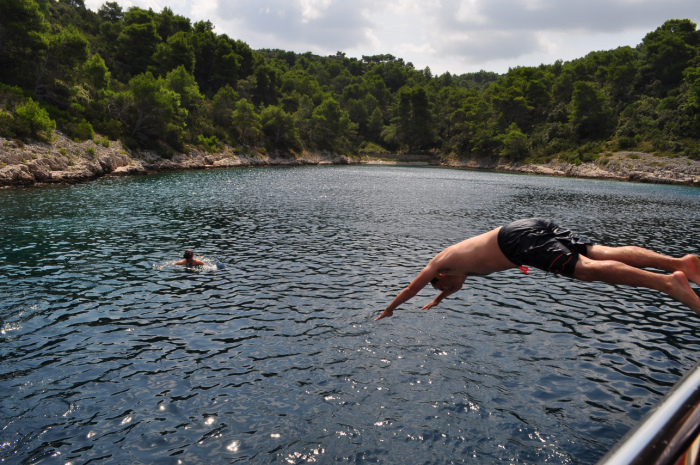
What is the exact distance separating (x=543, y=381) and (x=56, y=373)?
1207 centimetres

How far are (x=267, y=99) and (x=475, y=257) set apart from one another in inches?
5428

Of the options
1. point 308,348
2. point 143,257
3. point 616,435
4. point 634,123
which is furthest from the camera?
point 634,123

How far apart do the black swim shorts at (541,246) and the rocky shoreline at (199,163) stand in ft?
155

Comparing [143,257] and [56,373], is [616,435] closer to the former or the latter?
[56,373]

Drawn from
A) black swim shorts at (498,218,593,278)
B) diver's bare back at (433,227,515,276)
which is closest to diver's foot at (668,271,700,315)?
black swim shorts at (498,218,593,278)

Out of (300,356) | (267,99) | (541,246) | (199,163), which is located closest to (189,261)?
(300,356)

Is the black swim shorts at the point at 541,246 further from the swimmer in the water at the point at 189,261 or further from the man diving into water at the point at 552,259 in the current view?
the swimmer in the water at the point at 189,261

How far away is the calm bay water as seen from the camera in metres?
8.14

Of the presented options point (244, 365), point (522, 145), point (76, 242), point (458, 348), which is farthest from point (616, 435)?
point (522, 145)

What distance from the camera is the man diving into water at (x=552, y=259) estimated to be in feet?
21.2

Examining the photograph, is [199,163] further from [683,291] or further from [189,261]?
[683,291]

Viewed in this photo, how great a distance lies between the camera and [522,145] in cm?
11938

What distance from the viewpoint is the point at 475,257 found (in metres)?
7.95

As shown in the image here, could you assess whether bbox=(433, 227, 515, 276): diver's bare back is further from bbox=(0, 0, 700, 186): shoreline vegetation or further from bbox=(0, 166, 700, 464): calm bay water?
bbox=(0, 0, 700, 186): shoreline vegetation
